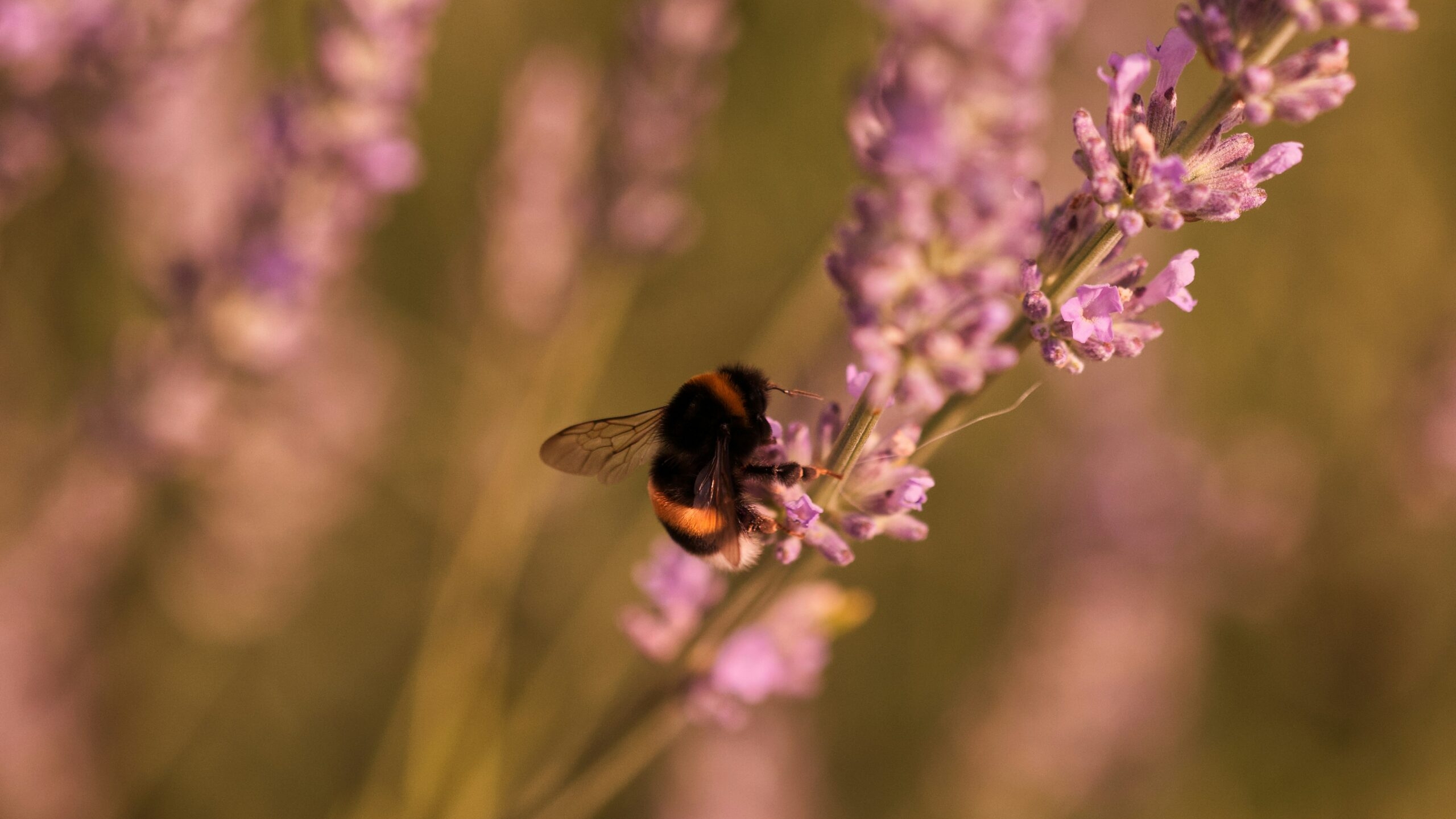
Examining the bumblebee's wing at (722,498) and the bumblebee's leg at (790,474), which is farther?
the bumblebee's wing at (722,498)

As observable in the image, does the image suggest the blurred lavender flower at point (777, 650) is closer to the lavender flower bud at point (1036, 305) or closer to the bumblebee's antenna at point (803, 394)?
the bumblebee's antenna at point (803, 394)

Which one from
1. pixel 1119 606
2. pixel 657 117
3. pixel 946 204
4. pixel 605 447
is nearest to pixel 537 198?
pixel 657 117

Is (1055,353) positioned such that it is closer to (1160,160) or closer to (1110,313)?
(1110,313)

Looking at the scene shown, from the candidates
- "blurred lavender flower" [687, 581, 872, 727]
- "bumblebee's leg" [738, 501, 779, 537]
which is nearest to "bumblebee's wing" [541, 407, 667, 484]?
"bumblebee's leg" [738, 501, 779, 537]

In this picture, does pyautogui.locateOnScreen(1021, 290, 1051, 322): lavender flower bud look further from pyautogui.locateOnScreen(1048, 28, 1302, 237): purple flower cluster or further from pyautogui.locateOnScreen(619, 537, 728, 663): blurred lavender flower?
pyautogui.locateOnScreen(619, 537, 728, 663): blurred lavender flower

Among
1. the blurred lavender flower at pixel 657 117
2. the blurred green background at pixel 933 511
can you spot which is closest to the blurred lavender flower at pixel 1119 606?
the blurred green background at pixel 933 511

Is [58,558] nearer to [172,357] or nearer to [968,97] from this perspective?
[172,357]
